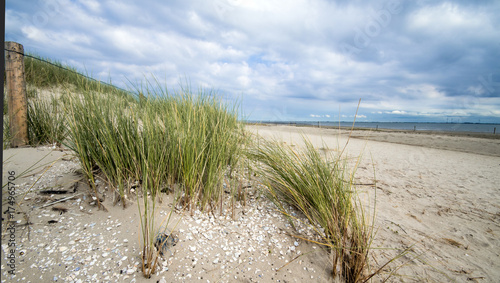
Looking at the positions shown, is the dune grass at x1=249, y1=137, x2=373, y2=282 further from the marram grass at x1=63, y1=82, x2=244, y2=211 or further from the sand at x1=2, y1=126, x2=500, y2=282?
the marram grass at x1=63, y1=82, x2=244, y2=211

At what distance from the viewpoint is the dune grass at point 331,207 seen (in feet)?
6.02

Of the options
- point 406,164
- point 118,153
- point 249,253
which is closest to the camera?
Answer: point 249,253

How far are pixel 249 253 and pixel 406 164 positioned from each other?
18.4 feet

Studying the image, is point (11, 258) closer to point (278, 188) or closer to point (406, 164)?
point (278, 188)

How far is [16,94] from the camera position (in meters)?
3.54

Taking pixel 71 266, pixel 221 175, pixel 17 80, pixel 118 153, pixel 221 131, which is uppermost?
pixel 17 80

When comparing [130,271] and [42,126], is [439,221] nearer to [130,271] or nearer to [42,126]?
[130,271]

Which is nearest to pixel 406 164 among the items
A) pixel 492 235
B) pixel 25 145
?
pixel 492 235

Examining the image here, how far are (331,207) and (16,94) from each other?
499cm

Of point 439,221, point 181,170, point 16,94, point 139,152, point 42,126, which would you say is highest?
point 16,94

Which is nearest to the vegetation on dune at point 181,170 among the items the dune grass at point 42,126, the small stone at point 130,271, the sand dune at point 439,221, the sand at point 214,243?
the sand at point 214,243

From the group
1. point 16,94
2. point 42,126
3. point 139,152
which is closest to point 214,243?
point 139,152

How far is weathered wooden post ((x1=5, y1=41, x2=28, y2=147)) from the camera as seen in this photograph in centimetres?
347

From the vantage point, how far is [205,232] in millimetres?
2027
